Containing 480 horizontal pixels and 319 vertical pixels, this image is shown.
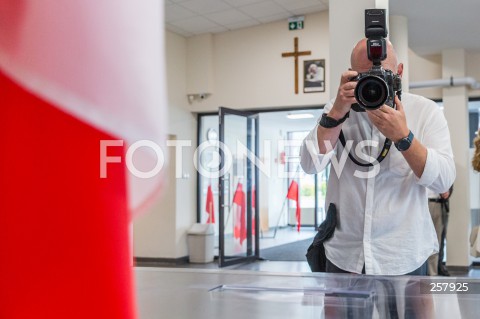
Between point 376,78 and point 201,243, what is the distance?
704 centimetres

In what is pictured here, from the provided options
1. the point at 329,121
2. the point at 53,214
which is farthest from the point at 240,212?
the point at 53,214

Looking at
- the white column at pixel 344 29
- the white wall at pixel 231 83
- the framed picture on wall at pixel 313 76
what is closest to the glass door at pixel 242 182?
the white wall at pixel 231 83

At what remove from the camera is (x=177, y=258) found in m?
8.09

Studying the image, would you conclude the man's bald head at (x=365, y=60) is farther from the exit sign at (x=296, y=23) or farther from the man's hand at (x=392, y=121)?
the exit sign at (x=296, y=23)

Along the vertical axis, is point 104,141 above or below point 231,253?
above

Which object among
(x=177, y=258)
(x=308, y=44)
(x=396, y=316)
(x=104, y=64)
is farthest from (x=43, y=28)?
(x=177, y=258)

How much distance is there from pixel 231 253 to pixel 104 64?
782cm

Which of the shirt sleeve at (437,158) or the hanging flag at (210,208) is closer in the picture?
the shirt sleeve at (437,158)

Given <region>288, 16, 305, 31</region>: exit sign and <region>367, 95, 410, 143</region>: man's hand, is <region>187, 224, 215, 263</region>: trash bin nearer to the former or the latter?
<region>288, 16, 305, 31</region>: exit sign

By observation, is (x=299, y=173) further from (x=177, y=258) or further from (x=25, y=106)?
(x=25, y=106)

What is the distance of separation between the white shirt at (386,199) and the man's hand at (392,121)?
10 cm

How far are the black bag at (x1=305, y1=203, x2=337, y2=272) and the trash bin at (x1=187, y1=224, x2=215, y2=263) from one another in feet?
21.8

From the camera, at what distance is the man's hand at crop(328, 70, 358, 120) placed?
4.52ft

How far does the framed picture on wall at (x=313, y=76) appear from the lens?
7375 mm
